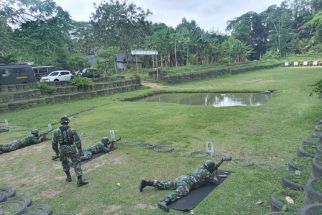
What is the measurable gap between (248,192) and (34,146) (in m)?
7.37

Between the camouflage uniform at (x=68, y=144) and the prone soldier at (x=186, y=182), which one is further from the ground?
the camouflage uniform at (x=68, y=144)

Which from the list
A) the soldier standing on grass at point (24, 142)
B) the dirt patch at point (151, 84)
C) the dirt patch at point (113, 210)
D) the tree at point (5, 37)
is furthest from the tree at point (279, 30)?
the dirt patch at point (113, 210)

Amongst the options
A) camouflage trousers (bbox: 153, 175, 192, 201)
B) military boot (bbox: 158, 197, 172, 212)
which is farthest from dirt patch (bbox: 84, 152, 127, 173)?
military boot (bbox: 158, 197, 172, 212)

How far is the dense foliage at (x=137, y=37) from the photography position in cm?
1878

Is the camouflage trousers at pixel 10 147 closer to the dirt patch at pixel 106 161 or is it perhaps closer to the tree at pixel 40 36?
the dirt patch at pixel 106 161

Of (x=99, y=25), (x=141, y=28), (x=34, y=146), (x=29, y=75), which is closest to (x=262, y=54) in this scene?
(x=141, y=28)

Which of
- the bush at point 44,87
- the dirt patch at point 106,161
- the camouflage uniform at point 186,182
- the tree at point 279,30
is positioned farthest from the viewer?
the tree at point 279,30

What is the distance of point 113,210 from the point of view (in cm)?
532

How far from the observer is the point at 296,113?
12.3 metres

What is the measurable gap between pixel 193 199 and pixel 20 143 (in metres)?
6.95

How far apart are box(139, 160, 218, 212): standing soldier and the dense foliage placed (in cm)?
1400

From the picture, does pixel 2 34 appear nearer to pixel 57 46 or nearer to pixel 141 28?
pixel 57 46

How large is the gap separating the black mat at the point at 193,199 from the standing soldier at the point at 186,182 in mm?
76

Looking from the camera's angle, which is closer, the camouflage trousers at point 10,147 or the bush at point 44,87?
the camouflage trousers at point 10,147
